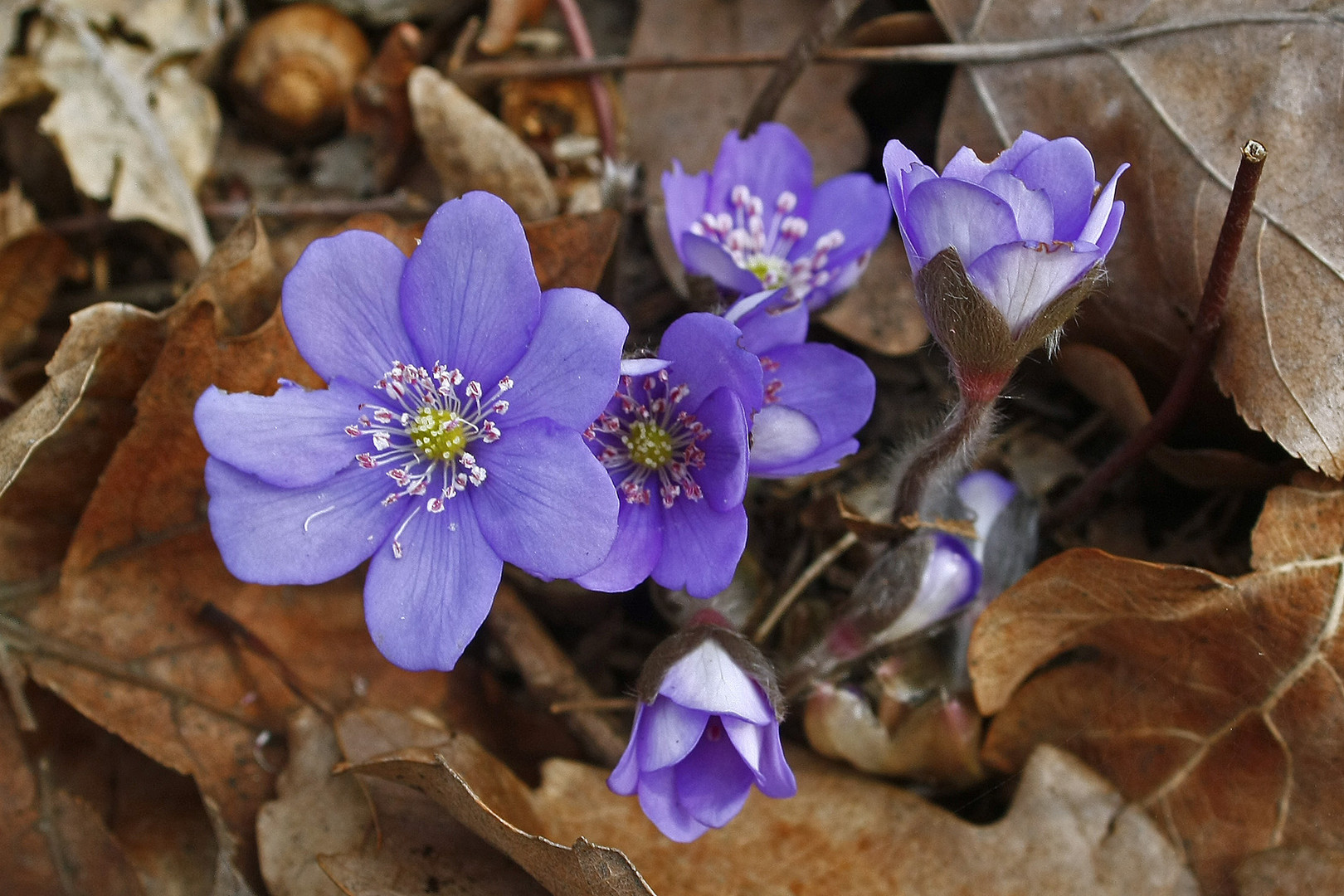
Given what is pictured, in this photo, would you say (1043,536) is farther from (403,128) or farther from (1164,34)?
(403,128)

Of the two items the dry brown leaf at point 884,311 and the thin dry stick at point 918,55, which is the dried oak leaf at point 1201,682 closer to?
the dry brown leaf at point 884,311

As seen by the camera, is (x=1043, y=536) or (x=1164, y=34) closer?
(x=1164, y=34)

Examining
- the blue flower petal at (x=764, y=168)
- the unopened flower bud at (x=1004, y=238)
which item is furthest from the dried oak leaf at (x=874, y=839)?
the blue flower petal at (x=764, y=168)

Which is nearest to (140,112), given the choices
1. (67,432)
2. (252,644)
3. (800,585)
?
(67,432)

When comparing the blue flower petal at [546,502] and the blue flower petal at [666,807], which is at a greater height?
the blue flower petal at [546,502]

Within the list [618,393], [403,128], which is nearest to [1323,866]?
[618,393]

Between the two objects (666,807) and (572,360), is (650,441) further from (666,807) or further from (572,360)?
(666,807)

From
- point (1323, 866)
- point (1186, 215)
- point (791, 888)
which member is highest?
point (1186, 215)
